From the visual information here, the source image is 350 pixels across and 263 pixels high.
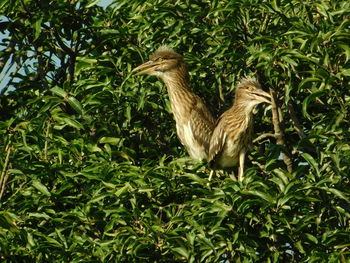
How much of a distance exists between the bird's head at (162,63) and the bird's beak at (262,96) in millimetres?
921

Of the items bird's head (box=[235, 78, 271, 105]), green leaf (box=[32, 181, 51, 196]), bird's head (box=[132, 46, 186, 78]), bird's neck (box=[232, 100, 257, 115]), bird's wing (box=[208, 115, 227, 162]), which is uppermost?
bird's head (box=[132, 46, 186, 78])

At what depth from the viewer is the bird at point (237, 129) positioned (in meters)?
10.0

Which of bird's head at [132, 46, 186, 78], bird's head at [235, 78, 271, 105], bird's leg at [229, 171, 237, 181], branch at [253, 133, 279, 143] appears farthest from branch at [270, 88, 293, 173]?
bird's head at [132, 46, 186, 78]

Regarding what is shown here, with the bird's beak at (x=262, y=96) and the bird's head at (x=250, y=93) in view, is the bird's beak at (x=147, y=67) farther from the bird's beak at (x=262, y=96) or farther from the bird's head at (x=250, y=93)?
the bird's beak at (x=262, y=96)

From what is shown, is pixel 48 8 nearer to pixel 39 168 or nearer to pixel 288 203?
pixel 39 168

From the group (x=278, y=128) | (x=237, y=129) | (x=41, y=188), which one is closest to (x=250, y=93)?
(x=237, y=129)

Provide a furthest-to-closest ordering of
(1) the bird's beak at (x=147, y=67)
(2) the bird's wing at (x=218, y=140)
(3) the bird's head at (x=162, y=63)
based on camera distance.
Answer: (2) the bird's wing at (x=218, y=140)
(3) the bird's head at (x=162, y=63)
(1) the bird's beak at (x=147, y=67)

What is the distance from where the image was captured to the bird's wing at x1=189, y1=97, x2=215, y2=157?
1065cm

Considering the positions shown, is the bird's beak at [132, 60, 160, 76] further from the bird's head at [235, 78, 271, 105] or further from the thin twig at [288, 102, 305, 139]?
the thin twig at [288, 102, 305, 139]

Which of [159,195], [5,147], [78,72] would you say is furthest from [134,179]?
[78,72]

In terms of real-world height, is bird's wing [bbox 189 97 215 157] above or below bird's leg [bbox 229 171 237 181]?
above

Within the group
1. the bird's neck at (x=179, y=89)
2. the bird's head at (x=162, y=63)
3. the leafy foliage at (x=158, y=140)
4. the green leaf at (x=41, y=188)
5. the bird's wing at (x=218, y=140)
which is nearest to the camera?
the leafy foliage at (x=158, y=140)

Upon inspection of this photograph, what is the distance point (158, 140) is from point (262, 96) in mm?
1079

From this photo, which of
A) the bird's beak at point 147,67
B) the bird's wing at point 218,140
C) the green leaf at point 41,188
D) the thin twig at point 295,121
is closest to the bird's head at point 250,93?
the bird's wing at point 218,140
